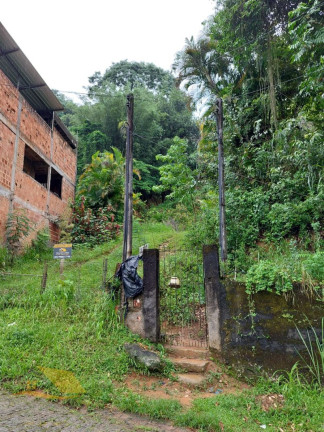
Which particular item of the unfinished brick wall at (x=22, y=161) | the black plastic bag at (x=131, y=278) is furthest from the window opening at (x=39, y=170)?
the black plastic bag at (x=131, y=278)

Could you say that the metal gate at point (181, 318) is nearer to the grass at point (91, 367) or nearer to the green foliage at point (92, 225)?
the grass at point (91, 367)

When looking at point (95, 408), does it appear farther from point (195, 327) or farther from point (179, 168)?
point (179, 168)

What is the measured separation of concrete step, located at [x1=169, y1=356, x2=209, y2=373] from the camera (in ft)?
16.7

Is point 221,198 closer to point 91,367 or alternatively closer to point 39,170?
point 91,367

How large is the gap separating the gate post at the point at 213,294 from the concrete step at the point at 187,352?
0.19 m

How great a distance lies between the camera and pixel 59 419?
3678 millimetres

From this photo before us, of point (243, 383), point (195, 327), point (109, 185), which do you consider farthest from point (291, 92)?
point (243, 383)

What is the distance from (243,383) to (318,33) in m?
7.25

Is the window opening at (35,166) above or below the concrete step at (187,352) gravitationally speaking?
above

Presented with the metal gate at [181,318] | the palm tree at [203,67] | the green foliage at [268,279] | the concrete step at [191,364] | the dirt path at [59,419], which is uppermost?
the palm tree at [203,67]

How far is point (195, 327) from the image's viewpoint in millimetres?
6484

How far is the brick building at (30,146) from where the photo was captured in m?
9.88

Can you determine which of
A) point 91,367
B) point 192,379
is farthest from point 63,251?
point 192,379

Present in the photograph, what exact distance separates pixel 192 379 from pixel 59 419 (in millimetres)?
2065
